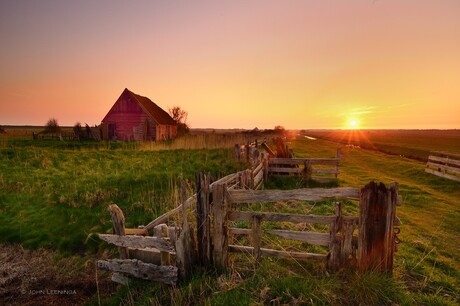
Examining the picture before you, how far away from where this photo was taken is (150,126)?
32.3 m

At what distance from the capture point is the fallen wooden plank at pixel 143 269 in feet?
15.9

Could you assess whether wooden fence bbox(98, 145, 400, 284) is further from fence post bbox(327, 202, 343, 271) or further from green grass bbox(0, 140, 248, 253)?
green grass bbox(0, 140, 248, 253)

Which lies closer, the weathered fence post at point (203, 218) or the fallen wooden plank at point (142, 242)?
the weathered fence post at point (203, 218)

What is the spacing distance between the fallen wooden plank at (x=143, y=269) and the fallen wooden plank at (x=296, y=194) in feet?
5.83

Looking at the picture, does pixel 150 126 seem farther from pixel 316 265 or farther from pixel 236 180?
pixel 316 265

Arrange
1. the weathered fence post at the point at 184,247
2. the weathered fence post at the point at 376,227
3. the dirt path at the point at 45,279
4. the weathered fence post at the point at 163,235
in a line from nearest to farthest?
the weathered fence post at the point at 376,227
the weathered fence post at the point at 184,247
the weathered fence post at the point at 163,235
the dirt path at the point at 45,279

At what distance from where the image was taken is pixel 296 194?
440cm

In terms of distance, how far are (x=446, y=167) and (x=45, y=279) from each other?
20605 mm

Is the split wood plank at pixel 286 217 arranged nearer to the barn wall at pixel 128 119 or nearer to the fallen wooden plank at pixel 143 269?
the fallen wooden plank at pixel 143 269

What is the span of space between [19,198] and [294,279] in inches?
413

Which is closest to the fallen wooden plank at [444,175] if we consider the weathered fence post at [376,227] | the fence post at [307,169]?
the fence post at [307,169]

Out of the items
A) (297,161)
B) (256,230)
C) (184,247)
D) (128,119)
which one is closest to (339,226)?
(256,230)

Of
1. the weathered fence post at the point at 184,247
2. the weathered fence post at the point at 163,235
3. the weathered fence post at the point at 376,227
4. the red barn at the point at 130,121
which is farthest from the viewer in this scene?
the red barn at the point at 130,121

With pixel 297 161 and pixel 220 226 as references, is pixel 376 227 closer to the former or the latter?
pixel 220 226
